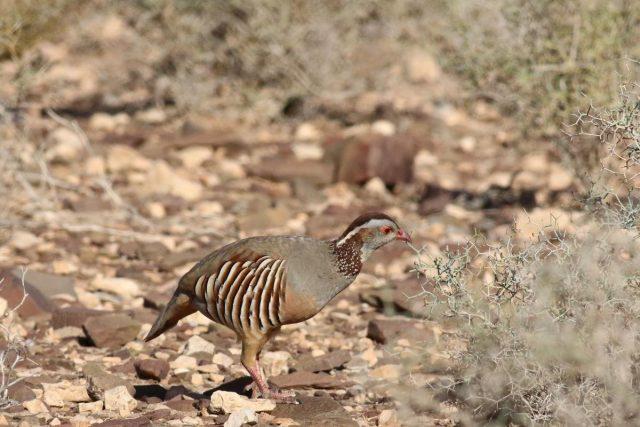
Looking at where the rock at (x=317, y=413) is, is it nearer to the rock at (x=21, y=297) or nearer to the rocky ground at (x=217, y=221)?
the rocky ground at (x=217, y=221)

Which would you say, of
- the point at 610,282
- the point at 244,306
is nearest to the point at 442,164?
the point at 244,306

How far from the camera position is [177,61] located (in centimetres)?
1431

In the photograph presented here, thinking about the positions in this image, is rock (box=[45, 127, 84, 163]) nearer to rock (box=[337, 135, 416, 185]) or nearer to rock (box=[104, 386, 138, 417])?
rock (box=[337, 135, 416, 185])

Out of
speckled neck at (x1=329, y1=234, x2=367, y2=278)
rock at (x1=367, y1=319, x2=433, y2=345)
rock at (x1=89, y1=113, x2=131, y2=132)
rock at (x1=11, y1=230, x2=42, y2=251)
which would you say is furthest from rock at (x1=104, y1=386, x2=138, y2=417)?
rock at (x1=89, y1=113, x2=131, y2=132)

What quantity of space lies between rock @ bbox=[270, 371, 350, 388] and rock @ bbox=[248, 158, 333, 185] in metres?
5.07

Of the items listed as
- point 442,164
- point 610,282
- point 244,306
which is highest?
point 610,282

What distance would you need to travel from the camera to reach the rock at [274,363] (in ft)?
23.0

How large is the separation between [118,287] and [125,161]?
377 centimetres

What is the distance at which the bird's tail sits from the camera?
638cm

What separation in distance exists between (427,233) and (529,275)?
16.2 ft

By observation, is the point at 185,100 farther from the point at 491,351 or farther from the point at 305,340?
the point at 491,351

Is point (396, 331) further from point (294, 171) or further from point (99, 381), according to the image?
point (294, 171)

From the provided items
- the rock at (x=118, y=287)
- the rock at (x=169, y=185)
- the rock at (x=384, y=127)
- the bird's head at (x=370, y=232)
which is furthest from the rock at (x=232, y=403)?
the rock at (x=384, y=127)

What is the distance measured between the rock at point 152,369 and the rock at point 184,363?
0.62 feet
